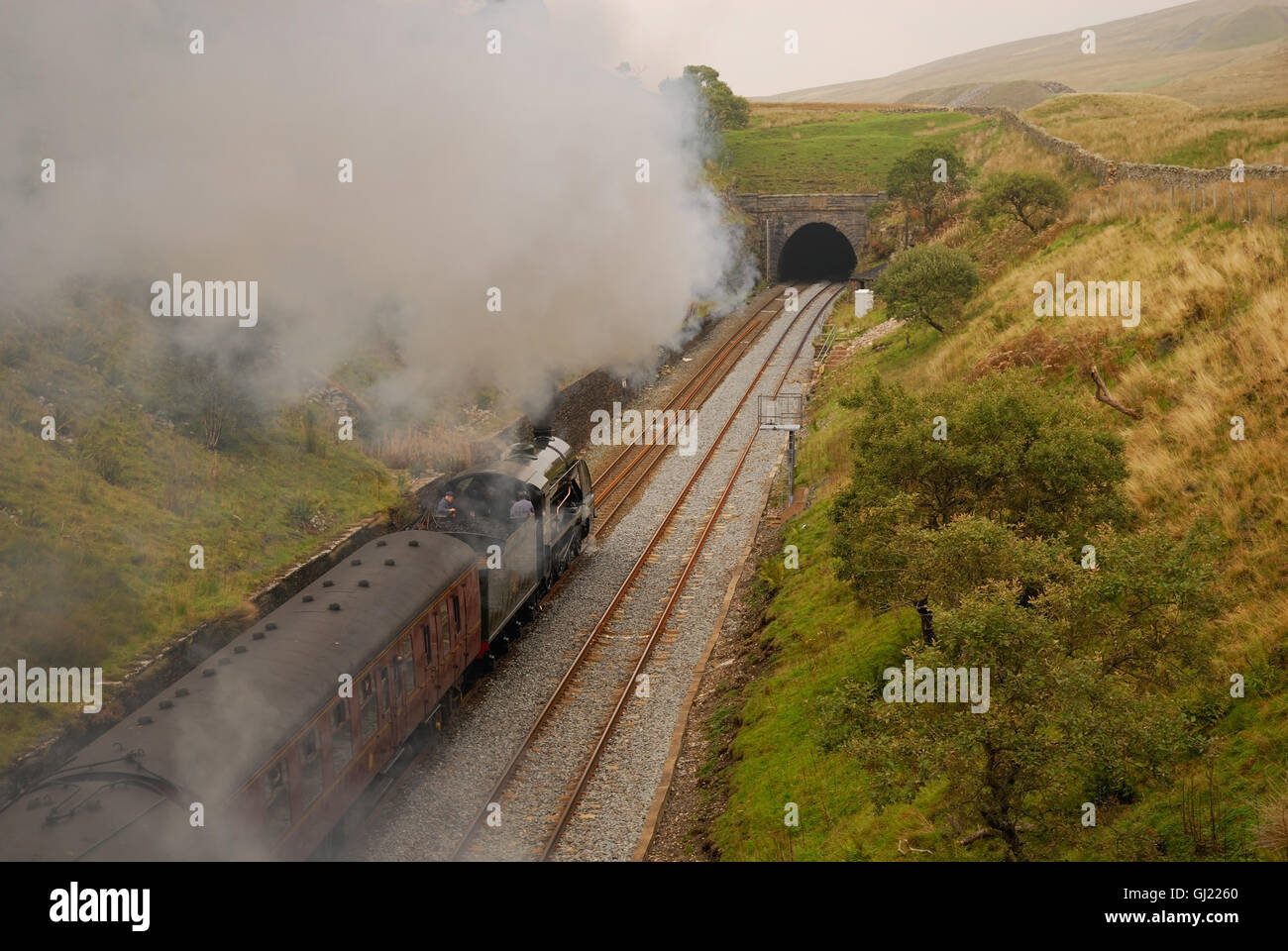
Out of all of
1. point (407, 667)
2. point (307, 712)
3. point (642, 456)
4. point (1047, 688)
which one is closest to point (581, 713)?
point (407, 667)

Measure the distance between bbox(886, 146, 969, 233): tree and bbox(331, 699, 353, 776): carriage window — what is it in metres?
49.8

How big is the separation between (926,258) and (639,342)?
35.4 feet

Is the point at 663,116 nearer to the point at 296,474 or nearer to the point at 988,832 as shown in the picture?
the point at 296,474

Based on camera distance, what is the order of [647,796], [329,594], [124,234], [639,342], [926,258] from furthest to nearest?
[639,342] < [926,258] < [124,234] < [647,796] < [329,594]

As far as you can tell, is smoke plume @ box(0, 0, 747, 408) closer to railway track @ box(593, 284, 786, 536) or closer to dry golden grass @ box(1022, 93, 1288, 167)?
railway track @ box(593, 284, 786, 536)

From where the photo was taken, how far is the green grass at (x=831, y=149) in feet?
232

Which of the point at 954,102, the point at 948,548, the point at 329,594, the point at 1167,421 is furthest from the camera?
the point at 954,102

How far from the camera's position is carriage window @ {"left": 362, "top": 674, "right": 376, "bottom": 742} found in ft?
38.9

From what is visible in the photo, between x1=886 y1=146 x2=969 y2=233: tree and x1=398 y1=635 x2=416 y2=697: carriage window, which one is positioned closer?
x1=398 y1=635 x2=416 y2=697: carriage window

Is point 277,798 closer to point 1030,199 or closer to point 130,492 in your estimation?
Answer: point 130,492

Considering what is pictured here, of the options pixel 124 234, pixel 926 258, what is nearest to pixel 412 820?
pixel 124 234

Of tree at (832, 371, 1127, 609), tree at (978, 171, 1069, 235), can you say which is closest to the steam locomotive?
tree at (832, 371, 1127, 609)

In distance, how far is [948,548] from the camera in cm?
906

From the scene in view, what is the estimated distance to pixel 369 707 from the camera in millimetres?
12008
